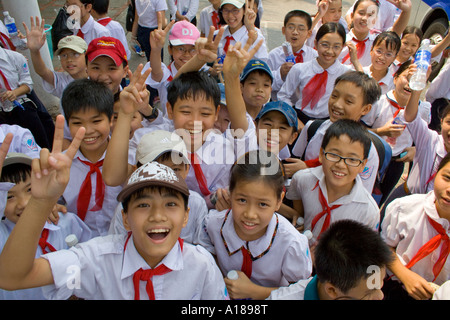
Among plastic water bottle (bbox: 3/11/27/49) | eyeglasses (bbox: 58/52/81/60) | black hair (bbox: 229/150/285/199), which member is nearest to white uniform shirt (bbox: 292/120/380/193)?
black hair (bbox: 229/150/285/199)

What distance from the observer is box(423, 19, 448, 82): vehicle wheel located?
5039 mm

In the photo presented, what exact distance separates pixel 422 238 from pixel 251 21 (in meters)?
2.60

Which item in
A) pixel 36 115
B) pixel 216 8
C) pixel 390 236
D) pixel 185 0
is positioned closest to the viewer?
pixel 390 236

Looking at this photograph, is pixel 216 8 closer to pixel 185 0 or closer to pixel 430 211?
pixel 185 0

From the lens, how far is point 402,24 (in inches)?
160

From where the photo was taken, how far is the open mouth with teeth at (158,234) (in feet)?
4.40

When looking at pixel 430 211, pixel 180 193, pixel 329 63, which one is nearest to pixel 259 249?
pixel 180 193

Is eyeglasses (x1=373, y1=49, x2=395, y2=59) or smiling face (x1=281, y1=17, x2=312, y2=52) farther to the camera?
smiling face (x1=281, y1=17, x2=312, y2=52)

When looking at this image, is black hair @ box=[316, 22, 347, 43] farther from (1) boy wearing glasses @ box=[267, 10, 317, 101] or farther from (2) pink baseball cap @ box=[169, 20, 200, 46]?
(2) pink baseball cap @ box=[169, 20, 200, 46]

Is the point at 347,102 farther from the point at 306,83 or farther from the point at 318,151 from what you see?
the point at 306,83

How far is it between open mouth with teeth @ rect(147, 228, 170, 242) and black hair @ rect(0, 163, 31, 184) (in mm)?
727

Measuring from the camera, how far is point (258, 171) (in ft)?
5.45

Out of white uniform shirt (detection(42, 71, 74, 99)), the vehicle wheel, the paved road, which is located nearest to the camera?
white uniform shirt (detection(42, 71, 74, 99))

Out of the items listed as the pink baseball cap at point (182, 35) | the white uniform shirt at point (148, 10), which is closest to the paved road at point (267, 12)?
the white uniform shirt at point (148, 10)
